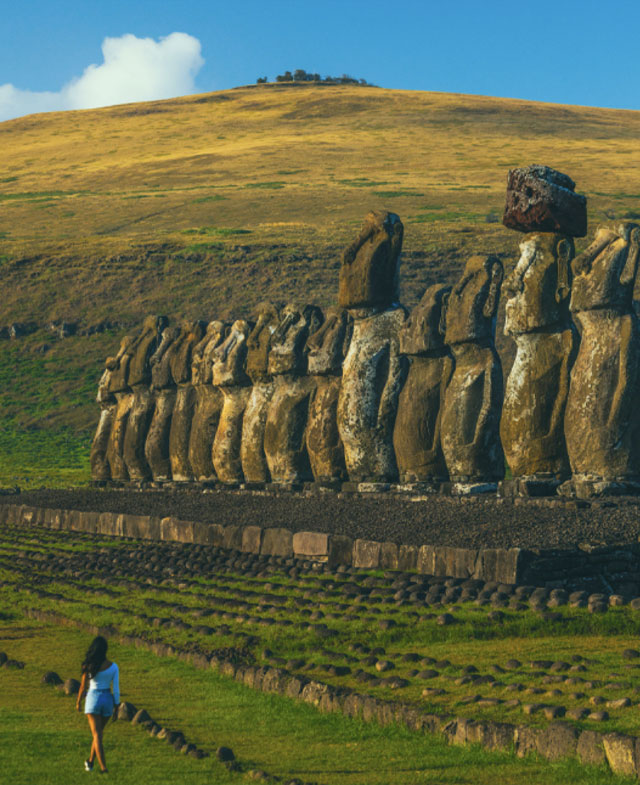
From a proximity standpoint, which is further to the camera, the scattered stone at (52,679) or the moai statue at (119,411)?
the moai statue at (119,411)

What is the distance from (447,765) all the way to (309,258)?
4925 centimetres

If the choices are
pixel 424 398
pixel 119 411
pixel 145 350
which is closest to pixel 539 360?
pixel 424 398

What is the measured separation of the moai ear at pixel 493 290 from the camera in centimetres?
1562

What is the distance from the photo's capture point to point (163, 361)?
23.2m

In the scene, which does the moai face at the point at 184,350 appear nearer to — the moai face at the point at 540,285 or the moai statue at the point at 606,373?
the moai face at the point at 540,285

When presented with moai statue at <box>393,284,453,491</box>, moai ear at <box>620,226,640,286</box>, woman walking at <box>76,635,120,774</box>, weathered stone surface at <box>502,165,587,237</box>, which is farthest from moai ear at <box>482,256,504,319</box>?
woman walking at <box>76,635,120,774</box>

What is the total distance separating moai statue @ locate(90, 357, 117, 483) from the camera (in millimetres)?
24719

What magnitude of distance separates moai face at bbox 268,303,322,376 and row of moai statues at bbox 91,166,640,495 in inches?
0.9

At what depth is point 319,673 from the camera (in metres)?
7.75

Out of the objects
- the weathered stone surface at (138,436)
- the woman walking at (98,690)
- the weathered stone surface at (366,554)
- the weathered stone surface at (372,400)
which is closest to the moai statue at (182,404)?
Result: the weathered stone surface at (138,436)

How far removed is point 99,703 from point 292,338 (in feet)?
44.5

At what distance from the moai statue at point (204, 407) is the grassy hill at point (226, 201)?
7411 millimetres

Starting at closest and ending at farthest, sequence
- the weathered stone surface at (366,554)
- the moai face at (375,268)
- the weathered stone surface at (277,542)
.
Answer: the weathered stone surface at (366,554)
the weathered stone surface at (277,542)
the moai face at (375,268)

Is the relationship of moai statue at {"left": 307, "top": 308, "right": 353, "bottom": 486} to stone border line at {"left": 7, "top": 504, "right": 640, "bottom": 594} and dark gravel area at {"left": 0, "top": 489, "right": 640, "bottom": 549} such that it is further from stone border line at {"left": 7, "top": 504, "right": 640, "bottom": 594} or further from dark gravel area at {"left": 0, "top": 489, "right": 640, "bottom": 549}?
stone border line at {"left": 7, "top": 504, "right": 640, "bottom": 594}
